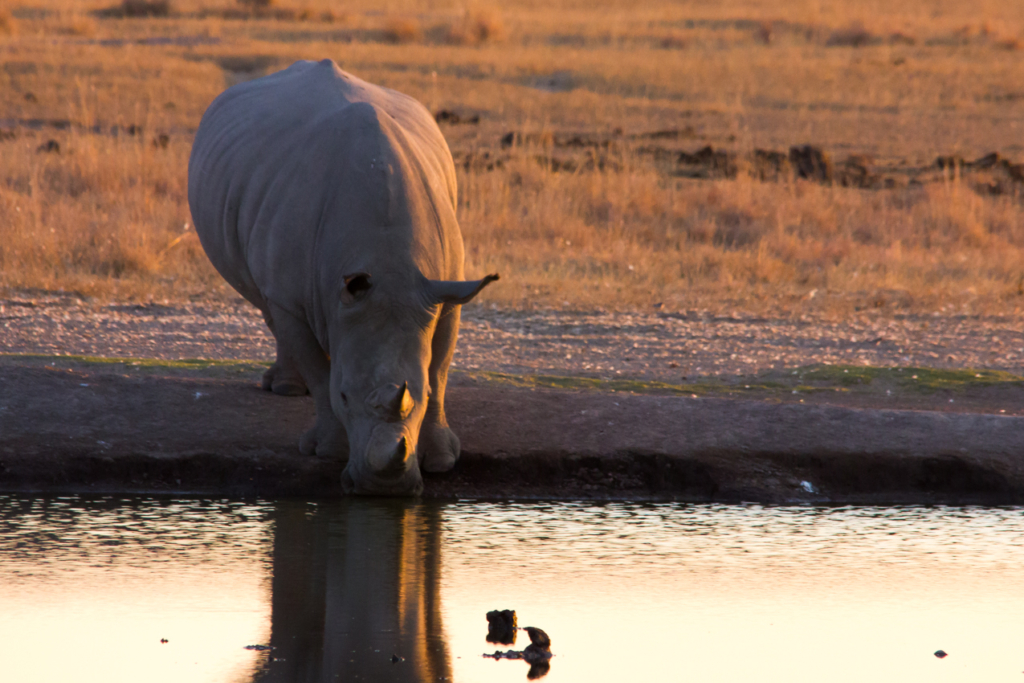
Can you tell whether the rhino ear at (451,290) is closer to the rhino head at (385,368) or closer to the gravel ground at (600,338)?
the rhino head at (385,368)

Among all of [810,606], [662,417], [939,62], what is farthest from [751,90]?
[810,606]

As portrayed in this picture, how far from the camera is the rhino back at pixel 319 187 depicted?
509 cm

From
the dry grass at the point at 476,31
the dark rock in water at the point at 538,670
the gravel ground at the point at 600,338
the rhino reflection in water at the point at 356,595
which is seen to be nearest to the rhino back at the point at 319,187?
the rhino reflection in water at the point at 356,595

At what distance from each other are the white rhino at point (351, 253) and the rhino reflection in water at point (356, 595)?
205 mm

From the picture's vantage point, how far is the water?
369 centimetres

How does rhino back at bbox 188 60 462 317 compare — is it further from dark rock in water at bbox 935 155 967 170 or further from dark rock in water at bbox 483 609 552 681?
dark rock in water at bbox 935 155 967 170

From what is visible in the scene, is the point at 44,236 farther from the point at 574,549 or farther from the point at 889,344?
the point at 574,549

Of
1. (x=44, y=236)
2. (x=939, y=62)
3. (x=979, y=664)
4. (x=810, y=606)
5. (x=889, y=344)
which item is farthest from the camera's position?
(x=939, y=62)

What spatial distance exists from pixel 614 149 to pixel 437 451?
1374cm

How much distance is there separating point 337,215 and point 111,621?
1.81m

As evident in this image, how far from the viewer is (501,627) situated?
386 cm

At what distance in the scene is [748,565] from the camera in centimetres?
468

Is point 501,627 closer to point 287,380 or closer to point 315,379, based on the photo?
point 315,379

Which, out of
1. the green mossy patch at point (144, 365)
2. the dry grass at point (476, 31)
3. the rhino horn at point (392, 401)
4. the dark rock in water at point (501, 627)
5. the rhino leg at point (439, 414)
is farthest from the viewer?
the dry grass at point (476, 31)
